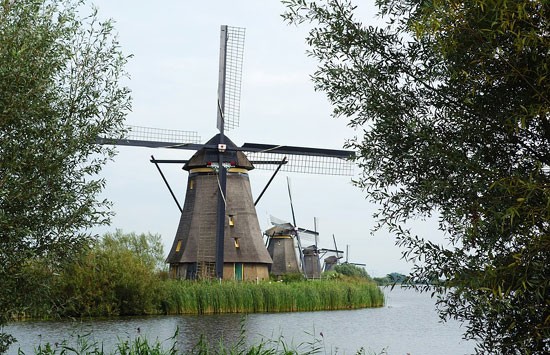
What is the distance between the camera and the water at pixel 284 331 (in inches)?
652

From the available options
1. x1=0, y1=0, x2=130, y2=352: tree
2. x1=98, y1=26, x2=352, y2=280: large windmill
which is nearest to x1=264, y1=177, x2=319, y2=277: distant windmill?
x1=98, y1=26, x2=352, y2=280: large windmill

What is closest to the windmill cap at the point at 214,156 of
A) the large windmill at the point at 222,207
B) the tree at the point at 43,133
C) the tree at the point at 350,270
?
the large windmill at the point at 222,207

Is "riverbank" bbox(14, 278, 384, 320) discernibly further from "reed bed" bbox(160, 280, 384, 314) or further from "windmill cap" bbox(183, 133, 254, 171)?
"windmill cap" bbox(183, 133, 254, 171)

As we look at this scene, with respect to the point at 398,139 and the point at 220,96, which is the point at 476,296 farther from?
the point at 220,96

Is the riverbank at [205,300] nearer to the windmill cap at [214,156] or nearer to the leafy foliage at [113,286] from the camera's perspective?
the leafy foliage at [113,286]

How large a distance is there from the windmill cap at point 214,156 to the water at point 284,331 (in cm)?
822

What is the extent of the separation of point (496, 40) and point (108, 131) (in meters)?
4.02

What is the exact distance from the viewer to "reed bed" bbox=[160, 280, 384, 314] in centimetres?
2575

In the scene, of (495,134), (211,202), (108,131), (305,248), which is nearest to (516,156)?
(495,134)

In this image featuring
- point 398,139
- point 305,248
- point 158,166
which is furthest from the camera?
point 305,248

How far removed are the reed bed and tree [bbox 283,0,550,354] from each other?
64.8 feet

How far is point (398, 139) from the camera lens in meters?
6.14

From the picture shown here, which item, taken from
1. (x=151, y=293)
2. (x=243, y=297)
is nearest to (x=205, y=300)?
(x=243, y=297)

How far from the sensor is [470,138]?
5.80 m
